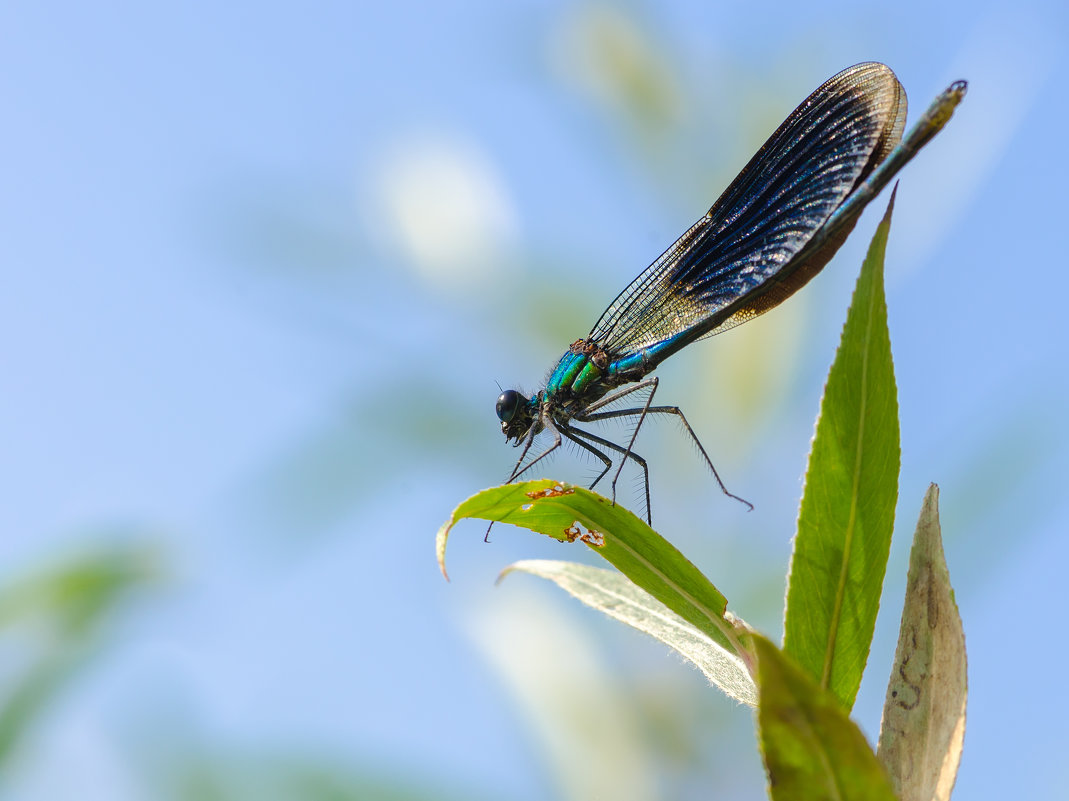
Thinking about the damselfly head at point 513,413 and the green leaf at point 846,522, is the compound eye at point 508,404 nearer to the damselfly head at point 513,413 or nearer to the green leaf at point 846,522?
the damselfly head at point 513,413

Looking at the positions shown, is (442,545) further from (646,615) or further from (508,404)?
(508,404)

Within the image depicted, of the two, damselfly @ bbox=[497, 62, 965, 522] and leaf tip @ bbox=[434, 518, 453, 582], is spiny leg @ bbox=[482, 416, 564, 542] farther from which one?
leaf tip @ bbox=[434, 518, 453, 582]

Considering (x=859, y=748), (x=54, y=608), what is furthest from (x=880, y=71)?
(x=54, y=608)

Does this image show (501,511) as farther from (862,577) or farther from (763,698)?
(763,698)

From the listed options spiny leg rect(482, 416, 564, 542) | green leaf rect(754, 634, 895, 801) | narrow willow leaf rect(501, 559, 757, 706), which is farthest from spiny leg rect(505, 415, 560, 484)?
green leaf rect(754, 634, 895, 801)

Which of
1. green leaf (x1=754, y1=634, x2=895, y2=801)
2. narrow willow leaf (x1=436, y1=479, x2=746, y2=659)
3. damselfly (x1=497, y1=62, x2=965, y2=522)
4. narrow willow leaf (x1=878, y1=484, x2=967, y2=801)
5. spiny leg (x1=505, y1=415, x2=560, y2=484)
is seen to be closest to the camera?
green leaf (x1=754, y1=634, x2=895, y2=801)

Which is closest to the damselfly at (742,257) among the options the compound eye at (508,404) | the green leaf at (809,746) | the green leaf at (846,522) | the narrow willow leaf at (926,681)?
the compound eye at (508,404)
